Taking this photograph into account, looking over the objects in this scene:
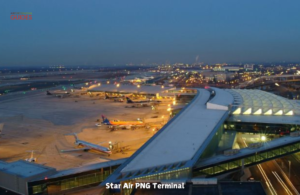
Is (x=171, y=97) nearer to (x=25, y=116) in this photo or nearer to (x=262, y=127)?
(x=25, y=116)

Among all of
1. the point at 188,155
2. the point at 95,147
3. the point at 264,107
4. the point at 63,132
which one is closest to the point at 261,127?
the point at 264,107

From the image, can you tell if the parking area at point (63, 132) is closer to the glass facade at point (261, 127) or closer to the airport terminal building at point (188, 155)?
the airport terminal building at point (188, 155)

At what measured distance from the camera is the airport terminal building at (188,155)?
57.8ft

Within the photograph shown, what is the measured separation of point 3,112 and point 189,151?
51.4 m

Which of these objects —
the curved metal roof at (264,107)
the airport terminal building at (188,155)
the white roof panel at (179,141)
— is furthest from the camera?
the curved metal roof at (264,107)

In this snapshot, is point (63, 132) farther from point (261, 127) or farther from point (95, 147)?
point (261, 127)

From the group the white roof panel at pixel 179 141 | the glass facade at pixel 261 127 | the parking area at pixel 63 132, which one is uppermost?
the white roof panel at pixel 179 141

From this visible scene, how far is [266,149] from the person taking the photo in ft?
71.7

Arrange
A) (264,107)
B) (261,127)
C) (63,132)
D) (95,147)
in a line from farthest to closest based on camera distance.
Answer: (63,132) < (264,107) < (261,127) < (95,147)

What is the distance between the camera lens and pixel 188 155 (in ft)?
65.2

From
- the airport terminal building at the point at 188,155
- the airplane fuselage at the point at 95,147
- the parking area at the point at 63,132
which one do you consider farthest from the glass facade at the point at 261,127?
the airplane fuselage at the point at 95,147

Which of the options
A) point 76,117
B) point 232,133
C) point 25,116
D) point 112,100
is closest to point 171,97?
point 112,100

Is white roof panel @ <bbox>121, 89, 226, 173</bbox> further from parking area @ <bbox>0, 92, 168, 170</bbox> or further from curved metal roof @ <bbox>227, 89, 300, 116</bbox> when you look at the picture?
parking area @ <bbox>0, 92, 168, 170</bbox>

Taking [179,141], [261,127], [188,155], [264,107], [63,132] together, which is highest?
[264,107]
